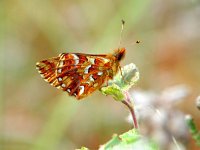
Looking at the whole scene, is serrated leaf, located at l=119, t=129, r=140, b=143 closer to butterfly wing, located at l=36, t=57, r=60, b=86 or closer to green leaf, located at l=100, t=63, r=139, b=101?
green leaf, located at l=100, t=63, r=139, b=101

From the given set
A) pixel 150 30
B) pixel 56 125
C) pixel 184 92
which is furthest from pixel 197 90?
pixel 184 92

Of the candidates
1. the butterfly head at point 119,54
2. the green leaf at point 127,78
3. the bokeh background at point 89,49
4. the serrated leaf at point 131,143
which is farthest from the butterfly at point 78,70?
the bokeh background at point 89,49

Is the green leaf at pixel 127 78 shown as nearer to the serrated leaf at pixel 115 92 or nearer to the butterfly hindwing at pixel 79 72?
the serrated leaf at pixel 115 92

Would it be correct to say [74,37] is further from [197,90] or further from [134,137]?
[134,137]

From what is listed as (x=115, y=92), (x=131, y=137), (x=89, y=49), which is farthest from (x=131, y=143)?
(x=89, y=49)

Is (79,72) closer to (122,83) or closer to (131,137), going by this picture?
(122,83)

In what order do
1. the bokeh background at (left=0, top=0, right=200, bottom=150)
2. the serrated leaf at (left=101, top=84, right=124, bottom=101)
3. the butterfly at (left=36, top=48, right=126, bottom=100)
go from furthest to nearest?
the bokeh background at (left=0, top=0, right=200, bottom=150) < the butterfly at (left=36, top=48, right=126, bottom=100) < the serrated leaf at (left=101, top=84, right=124, bottom=101)

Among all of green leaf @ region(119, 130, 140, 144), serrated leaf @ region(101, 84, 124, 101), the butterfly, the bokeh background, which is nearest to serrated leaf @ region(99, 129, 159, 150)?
green leaf @ region(119, 130, 140, 144)
